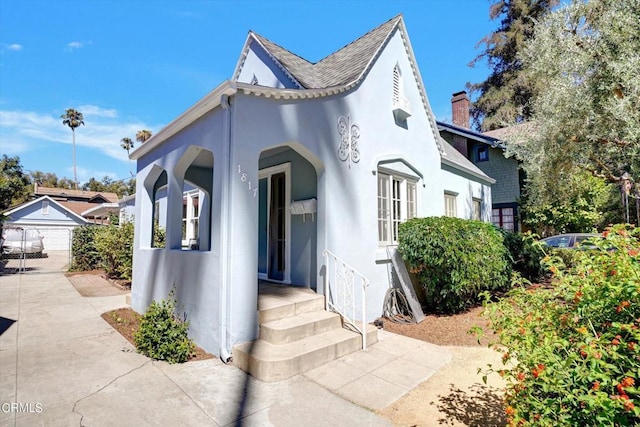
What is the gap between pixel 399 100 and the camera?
830 cm

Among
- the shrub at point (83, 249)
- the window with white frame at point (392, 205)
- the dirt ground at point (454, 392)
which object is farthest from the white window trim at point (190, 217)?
the window with white frame at point (392, 205)

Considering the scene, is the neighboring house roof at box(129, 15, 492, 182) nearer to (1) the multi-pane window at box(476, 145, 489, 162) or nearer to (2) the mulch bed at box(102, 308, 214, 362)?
(2) the mulch bed at box(102, 308, 214, 362)

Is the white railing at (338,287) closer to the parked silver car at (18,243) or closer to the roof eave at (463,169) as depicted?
the roof eave at (463,169)

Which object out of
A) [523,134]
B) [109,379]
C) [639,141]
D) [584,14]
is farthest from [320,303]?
[584,14]

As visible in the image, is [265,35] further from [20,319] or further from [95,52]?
[20,319]

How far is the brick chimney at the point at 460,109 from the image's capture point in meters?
18.1

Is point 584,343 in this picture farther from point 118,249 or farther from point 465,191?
point 118,249

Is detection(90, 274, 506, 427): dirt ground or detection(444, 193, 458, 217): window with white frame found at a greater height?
detection(444, 193, 458, 217): window with white frame

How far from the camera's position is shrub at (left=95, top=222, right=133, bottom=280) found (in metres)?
11.6

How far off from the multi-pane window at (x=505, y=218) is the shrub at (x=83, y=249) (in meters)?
20.7

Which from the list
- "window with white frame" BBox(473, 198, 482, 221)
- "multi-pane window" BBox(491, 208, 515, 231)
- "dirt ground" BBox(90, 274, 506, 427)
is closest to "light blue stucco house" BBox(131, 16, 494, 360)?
"dirt ground" BBox(90, 274, 506, 427)

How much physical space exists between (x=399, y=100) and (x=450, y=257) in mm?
4213

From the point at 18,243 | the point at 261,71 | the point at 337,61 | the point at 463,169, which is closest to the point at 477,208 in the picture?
Answer: the point at 463,169

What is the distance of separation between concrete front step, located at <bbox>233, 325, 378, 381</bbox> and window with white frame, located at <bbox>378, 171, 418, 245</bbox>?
3014 mm
